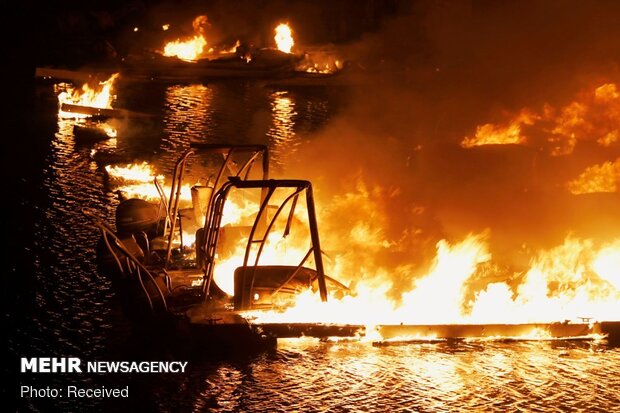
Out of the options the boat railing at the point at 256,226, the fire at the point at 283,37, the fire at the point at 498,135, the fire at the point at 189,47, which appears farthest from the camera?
the fire at the point at 283,37

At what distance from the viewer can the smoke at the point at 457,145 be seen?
10.9 meters

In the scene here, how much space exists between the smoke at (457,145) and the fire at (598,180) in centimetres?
29

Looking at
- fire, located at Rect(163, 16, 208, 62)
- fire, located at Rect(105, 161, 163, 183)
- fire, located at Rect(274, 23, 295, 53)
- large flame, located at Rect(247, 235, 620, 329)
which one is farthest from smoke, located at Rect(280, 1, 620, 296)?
fire, located at Rect(163, 16, 208, 62)

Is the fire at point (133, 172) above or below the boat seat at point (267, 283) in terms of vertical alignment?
above

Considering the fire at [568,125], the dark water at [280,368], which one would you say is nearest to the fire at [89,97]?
the dark water at [280,368]

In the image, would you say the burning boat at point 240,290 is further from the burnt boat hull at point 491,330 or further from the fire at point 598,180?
the fire at point 598,180

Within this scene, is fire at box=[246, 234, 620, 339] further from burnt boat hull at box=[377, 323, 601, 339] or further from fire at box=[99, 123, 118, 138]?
fire at box=[99, 123, 118, 138]

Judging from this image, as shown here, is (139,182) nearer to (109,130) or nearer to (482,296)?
(109,130)

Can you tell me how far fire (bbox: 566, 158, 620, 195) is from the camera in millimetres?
12255

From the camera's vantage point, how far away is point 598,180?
40.7 feet

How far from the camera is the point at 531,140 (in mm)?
14328

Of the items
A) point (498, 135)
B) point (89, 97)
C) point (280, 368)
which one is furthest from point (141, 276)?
point (89, 97)

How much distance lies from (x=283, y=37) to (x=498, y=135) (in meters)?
20.9

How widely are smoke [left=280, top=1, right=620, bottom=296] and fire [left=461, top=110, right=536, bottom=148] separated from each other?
0.28 meters
